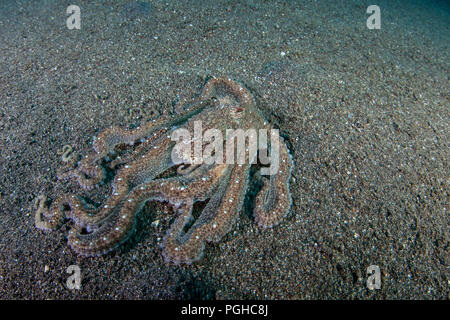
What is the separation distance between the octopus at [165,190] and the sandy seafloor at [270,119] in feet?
0.61

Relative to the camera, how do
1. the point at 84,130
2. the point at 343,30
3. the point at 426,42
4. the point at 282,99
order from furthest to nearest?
the point at 426,42
the point at 343,30
the point at 282,99
the point at 84,130

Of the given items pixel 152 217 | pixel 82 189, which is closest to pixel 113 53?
pixel 82 189

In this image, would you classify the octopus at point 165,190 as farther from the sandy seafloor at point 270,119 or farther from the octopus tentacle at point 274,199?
the sandy seafloor at point 270,119

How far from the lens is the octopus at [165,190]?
10.8 feet

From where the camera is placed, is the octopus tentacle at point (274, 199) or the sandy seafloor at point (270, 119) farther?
the octopus tentacle at point (274, 199)

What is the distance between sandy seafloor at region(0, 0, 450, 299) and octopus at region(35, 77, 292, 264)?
19 centimetres

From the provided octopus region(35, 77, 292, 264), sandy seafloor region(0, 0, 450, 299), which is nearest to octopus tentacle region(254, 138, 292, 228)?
octopus region(35, 77, 292, 264)

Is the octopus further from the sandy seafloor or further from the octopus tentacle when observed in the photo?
the sandy seafloor

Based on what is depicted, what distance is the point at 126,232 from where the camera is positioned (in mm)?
3320

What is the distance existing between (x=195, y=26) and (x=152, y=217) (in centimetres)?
480

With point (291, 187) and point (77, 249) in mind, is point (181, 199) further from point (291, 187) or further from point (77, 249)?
point (291, 187)

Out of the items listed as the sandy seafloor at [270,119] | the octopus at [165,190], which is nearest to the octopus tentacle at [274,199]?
the octopus at [165,190]

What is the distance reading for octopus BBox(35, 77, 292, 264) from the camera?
10.8 feet

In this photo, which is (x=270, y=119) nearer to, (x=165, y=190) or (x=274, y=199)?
(x=274, y=199)
